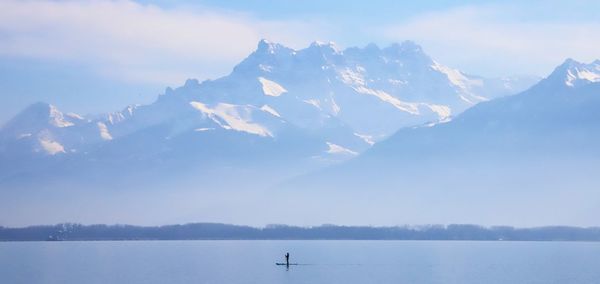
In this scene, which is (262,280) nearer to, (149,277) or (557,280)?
(149,277)

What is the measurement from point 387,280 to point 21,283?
6347 cm

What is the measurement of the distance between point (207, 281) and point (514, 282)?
53.4 m

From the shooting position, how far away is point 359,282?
187 meters

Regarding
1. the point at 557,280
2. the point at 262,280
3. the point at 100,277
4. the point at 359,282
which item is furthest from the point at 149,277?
the point at 557,280

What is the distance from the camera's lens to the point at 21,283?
179625mm

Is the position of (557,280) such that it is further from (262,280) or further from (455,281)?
(262,280)

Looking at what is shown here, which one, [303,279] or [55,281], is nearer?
[55,281]

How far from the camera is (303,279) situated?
198m

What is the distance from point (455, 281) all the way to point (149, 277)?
55223 millimetres

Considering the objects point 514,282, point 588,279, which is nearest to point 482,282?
point 514,282

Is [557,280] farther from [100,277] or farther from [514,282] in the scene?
[100,277]

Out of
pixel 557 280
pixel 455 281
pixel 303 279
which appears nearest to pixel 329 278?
pixel 303 279

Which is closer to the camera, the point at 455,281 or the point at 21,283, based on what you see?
the point at 21,283

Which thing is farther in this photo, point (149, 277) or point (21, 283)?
point (149, 277)
